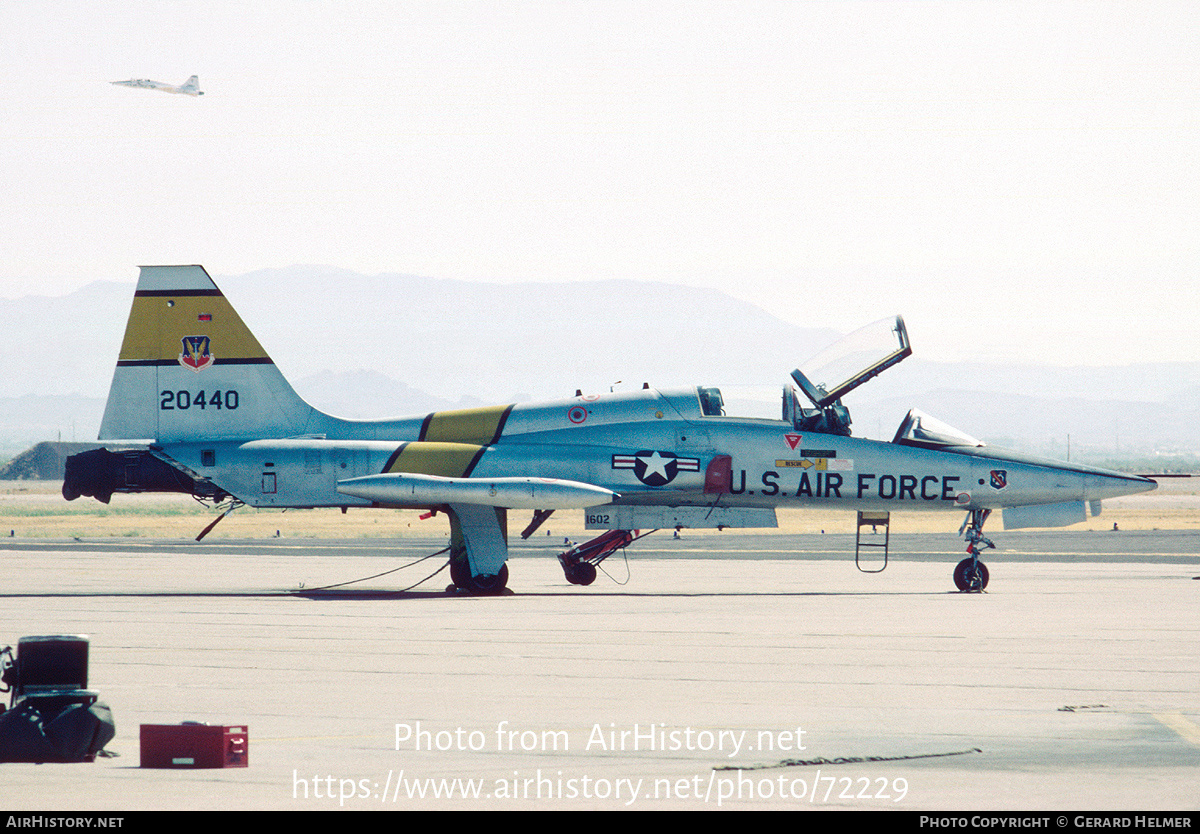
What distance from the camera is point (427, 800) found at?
7.60m

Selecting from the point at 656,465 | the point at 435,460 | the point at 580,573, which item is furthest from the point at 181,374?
the point at 656,465

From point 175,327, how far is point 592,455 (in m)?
7.94

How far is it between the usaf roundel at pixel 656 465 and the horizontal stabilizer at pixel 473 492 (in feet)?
4.44

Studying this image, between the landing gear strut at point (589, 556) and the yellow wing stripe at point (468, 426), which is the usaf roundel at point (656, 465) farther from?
the landing gear strut at point (589, 556)

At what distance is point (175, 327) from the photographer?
77.7 feet

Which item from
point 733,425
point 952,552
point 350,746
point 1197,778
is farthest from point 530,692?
point 952,552

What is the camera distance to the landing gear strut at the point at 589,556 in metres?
24.9

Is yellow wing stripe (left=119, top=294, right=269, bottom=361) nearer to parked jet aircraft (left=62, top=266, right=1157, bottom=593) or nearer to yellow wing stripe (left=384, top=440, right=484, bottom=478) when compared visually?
parked jet aircraft (left=62, top=266, right=1157, bottom=593)

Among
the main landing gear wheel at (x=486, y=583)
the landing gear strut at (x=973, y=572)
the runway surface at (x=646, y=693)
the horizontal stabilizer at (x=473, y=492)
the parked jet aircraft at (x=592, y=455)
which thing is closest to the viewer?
the runway surface at (x=646, y=693)

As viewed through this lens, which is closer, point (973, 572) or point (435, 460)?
point (973, 572)

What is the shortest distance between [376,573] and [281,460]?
238 inches

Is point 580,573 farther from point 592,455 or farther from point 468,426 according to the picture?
point 468,426

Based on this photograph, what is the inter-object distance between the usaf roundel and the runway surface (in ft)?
6.66

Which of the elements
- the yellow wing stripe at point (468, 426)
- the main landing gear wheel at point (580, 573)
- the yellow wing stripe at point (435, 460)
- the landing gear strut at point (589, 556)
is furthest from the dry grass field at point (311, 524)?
the yellow wing stripe at point (435, 460)
